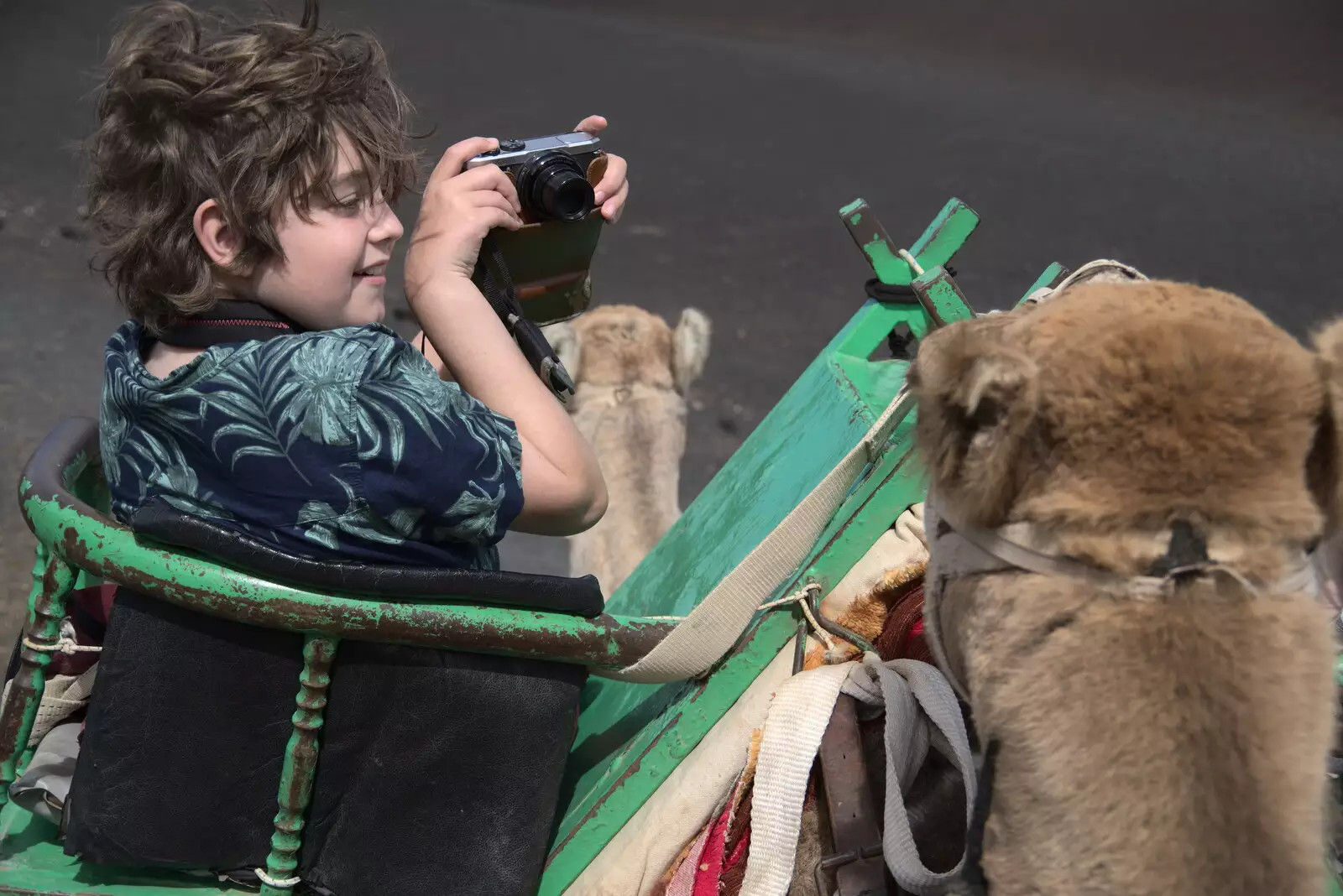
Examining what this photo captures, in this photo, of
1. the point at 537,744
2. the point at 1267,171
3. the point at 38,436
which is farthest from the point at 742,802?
the point at 1267,171

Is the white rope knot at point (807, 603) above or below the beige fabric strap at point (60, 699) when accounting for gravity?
above

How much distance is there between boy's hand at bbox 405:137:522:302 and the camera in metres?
1.56

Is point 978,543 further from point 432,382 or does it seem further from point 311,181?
point 311,181

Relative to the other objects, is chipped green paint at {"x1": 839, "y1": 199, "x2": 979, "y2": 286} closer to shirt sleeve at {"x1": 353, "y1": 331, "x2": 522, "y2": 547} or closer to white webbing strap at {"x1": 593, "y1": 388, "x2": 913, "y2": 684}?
white webbing strap at {"x1": 593, "y1": 388, "x2": 913, "y2": 684}

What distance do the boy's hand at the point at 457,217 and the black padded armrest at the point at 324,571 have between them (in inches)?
15.7

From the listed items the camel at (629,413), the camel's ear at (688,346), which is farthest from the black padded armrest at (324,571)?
the camel's ear at (688,346)

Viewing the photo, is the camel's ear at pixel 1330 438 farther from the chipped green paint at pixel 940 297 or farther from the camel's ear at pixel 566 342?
the camel's ear at pixel 566 342

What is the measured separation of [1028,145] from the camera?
7.22 meters

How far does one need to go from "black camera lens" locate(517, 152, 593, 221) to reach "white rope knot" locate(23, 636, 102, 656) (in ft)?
2.50

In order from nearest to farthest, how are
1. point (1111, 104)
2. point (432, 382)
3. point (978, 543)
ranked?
point (978, 543) < point (432, 382) < point (1111, 104)

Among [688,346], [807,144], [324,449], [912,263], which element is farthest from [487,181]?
[807,144]

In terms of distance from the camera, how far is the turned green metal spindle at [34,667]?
56.9 inches

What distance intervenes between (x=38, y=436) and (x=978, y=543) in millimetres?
4076

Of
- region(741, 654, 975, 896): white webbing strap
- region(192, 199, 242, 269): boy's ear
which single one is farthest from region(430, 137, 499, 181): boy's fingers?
region(741, 654, 975, 896): white webbing strap
